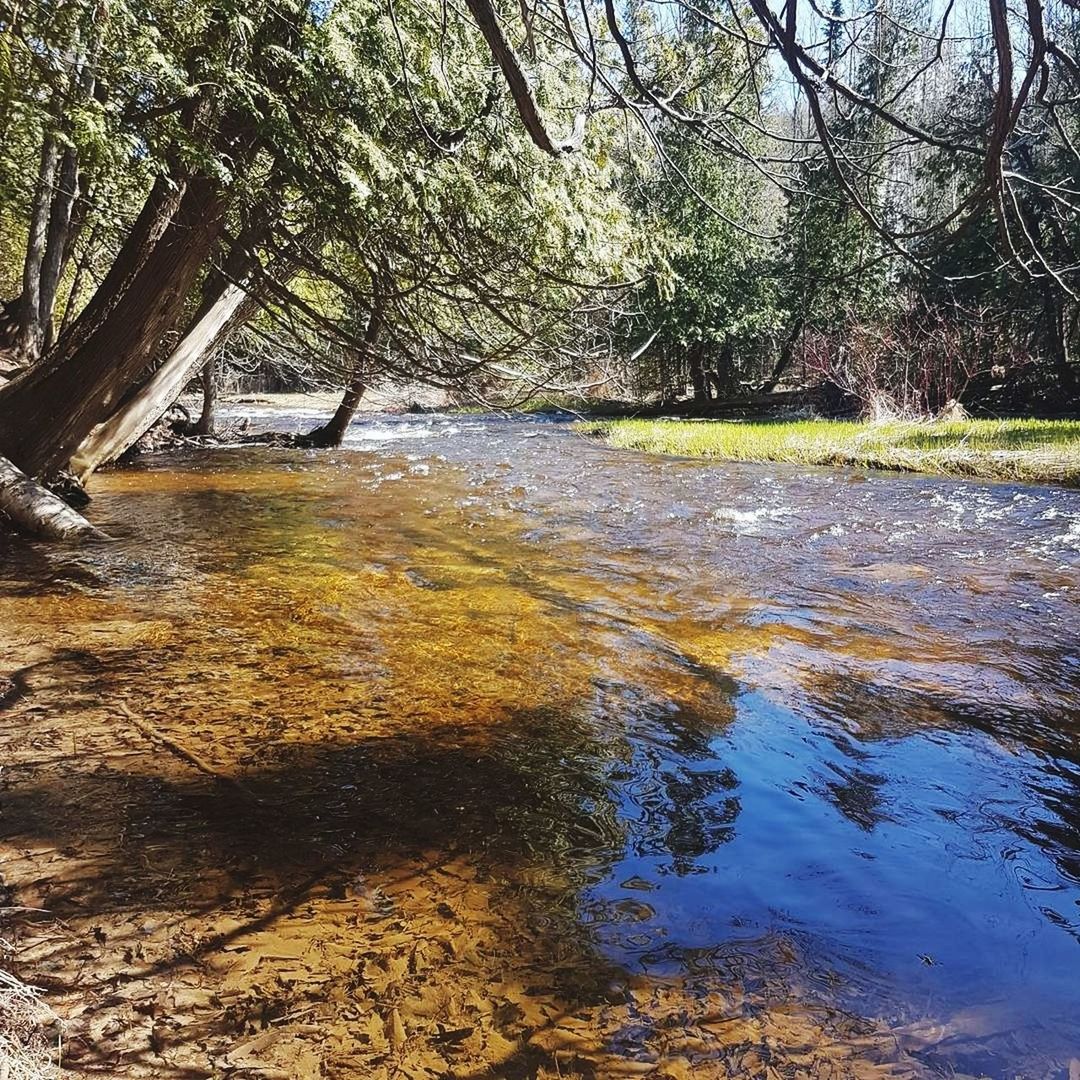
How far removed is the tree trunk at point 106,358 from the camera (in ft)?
22.0

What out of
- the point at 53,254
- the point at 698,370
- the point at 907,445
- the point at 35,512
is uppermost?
the point at 53,254

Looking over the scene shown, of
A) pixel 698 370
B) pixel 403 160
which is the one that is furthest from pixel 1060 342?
pixel 403 160

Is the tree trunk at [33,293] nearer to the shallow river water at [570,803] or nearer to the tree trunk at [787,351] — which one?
the shallow river water at [570,803]

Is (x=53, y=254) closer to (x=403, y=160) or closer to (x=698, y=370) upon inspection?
(x=403, y=160)

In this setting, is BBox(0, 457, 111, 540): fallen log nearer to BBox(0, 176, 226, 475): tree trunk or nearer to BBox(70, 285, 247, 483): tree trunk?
BBox(0, 176, 226, 475): tree trunk

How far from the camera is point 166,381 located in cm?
1032

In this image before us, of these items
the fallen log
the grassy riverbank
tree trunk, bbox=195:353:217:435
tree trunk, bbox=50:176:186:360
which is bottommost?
the fallen log

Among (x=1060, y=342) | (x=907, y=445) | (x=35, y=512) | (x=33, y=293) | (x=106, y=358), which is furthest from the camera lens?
(x=1060, y=342)

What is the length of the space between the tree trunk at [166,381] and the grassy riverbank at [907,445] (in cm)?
454

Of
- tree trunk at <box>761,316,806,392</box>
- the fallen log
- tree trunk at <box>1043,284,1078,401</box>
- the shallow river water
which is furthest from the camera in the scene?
tree trunk at <box>761,316,806,392</box>

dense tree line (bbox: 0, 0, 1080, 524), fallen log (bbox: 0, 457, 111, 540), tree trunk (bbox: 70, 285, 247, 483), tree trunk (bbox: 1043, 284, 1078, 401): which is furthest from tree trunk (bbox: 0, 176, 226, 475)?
tree trunk (bbox: 1043, 284, 1078, 401)

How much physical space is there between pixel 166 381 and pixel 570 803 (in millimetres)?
9164

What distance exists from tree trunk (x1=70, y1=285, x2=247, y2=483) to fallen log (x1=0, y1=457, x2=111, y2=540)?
2569 mm

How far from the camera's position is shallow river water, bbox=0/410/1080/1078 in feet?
6.49
